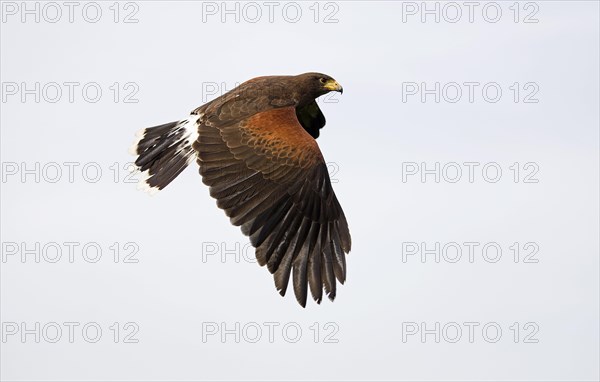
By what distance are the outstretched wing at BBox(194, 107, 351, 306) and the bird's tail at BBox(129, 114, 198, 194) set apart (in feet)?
A: 1.40

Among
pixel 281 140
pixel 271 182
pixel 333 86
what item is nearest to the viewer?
pixel 271 182

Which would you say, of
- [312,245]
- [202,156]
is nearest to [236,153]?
[202,156]

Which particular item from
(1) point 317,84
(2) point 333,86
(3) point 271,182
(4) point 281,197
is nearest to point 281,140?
(3) point 271,182

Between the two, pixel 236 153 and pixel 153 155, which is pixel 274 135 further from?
pixel 153 155

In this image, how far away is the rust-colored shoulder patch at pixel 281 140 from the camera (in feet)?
46.8

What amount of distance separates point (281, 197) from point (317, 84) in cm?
258

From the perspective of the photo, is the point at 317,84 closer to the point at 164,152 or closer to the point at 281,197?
the point at 164,152

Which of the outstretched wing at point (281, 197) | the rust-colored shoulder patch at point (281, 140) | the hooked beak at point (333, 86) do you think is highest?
the hooked beak at point (333, 86)

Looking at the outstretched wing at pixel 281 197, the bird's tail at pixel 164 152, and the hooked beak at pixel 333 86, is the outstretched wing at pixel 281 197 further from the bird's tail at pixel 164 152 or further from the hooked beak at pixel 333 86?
the hooked beak at pixel 333 86

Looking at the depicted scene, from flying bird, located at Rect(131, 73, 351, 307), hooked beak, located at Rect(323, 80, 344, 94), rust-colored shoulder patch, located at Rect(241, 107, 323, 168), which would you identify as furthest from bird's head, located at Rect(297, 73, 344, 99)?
rust-colored shoulder patch, located at Rect(241, 107, 323, 168)

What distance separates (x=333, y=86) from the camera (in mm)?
16469

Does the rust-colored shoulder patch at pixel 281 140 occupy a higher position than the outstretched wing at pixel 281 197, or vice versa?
the rust-colored shoulder patch at pixel 281 140

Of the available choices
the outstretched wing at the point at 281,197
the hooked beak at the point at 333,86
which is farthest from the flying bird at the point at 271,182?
the hooked beak at the point at 333,86

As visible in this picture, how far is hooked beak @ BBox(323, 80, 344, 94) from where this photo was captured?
53.9 feet
